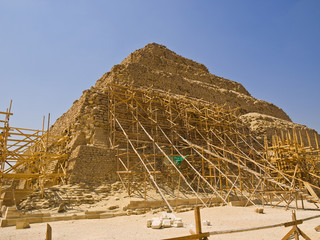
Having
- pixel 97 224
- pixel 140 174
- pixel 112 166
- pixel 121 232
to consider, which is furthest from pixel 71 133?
pixel 121 232

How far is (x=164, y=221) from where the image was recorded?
24.6ft

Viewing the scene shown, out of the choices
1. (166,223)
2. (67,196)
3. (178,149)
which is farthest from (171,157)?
(166,223)

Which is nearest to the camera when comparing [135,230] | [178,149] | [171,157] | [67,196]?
[135,230]

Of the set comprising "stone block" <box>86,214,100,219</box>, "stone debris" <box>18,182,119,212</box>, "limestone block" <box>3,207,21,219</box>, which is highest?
"stone debris" <box>18,182,119,212</box>

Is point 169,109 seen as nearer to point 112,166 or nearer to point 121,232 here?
point 112,166

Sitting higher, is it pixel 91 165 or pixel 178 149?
pixel 178 149

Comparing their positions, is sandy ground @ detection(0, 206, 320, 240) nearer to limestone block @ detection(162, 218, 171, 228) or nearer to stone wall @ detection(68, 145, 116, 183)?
limestone block @ detection(162, 218, 171, 228)

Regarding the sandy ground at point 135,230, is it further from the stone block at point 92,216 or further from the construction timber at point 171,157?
the construction timber at point 171,157

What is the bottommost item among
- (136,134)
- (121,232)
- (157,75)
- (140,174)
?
(121,232)

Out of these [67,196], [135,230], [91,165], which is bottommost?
[135,230]

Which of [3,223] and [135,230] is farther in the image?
[3,223]

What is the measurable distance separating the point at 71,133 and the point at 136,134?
355 cm

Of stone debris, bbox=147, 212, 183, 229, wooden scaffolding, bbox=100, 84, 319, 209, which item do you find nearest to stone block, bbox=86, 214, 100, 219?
wooden scaffolding, bbox=100, 84, 319, 209

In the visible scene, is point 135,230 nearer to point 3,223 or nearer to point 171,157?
point 3,223
